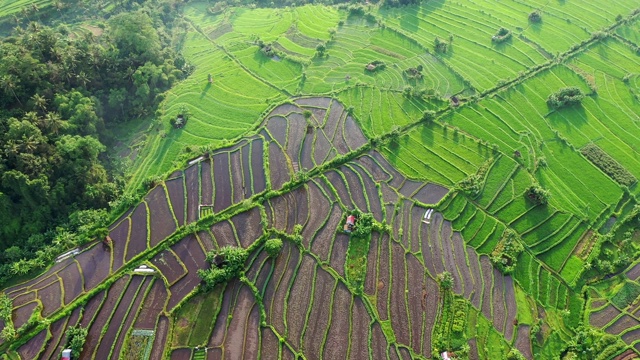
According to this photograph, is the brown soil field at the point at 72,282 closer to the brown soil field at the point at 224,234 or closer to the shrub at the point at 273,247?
the brown soil field at the point at 224,234

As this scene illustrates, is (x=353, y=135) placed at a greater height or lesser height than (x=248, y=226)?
greater

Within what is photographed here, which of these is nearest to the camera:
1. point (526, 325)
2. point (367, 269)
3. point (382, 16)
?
point (526, 325)

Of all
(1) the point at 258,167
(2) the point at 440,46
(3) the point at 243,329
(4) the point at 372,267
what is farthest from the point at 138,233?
(2) the point at 440,46

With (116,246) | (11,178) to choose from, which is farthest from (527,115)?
(11,178)

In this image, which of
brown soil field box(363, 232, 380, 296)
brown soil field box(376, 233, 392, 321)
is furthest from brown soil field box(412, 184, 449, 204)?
brown soil field box(363, 232, 380, 296)

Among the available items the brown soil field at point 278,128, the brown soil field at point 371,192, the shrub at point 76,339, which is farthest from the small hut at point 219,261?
the brown soil field at point 278,128

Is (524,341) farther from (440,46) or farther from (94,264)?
(440,46)

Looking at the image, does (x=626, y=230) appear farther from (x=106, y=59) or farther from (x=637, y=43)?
(x=106, y=59)
